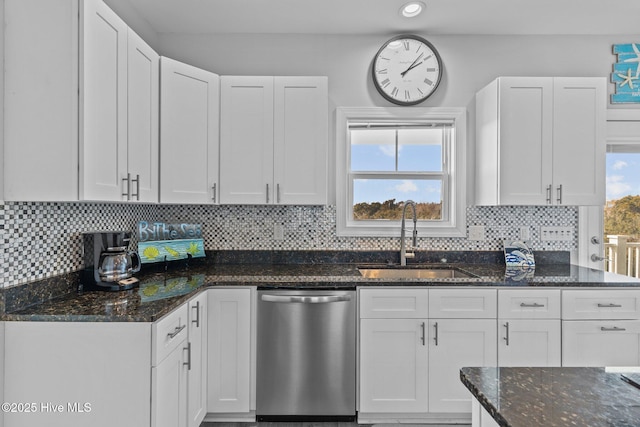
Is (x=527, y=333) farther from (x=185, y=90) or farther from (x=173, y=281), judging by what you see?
(x=185, y=90)

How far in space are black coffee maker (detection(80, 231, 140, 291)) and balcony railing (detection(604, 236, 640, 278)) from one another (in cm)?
340

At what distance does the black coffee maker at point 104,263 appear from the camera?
6.38 feet

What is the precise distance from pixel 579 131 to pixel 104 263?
3.01m

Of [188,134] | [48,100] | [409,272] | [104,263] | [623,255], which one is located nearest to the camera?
[48,100]

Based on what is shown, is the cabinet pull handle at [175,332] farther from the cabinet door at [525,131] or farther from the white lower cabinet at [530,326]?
the cabinet door at [525,131]

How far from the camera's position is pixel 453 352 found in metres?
2.31

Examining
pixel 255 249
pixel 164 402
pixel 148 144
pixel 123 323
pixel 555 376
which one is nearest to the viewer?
pixel 555 376

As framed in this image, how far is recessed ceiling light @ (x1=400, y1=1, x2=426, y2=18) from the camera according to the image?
254 cm

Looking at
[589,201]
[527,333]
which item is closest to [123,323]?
[527,333]

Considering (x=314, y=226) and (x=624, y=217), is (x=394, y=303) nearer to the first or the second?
(x=314, y=226)

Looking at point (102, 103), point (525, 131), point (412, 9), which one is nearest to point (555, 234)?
point (525, 131)

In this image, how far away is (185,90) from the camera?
246 cm

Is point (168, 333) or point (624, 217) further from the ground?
point (624, 217)

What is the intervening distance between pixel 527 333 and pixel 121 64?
2657 millimetres
